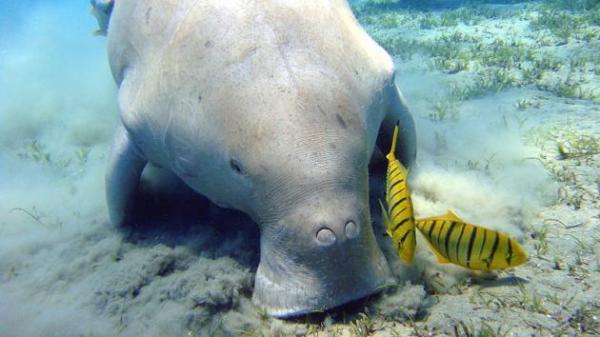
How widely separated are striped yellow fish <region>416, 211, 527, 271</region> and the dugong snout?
1.13 ft

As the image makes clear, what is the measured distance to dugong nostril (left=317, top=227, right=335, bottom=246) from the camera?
2.12 m

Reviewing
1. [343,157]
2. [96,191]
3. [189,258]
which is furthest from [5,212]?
[343,157]

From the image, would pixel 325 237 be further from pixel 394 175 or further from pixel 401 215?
pixel 394 175

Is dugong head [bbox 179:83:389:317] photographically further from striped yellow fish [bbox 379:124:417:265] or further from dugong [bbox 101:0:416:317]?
striped yellow fish [bbox 379:124:417:265]

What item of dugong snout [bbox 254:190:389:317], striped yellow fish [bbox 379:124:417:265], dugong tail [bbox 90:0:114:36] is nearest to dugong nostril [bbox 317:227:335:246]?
dugong snout [bbox 254:190:389:317]

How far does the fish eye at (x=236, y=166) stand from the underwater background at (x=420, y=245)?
91cm

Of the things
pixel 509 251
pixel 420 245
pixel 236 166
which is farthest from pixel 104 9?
pixel 509 251

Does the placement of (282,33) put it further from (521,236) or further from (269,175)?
(521,236)

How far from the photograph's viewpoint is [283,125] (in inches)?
86.9

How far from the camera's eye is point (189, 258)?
3.38 m

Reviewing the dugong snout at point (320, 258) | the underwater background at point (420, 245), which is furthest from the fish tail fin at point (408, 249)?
the underwater background at point (420, 245)

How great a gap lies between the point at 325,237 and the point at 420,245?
1.25 metres

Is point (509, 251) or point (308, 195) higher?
point (308, 195)

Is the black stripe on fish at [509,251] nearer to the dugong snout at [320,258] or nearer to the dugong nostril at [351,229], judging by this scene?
the dugong snout at [320,258]
